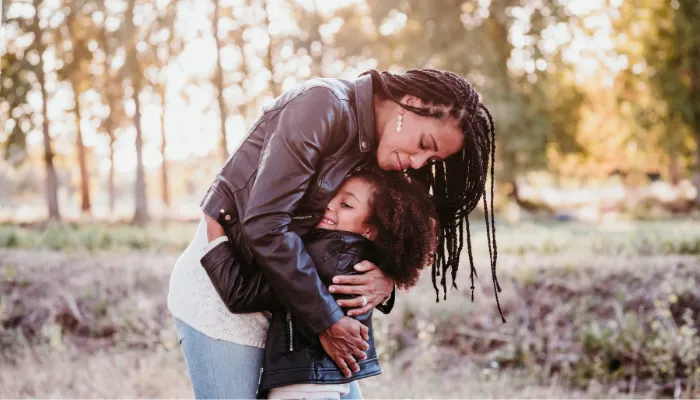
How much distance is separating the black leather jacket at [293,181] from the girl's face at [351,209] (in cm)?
6

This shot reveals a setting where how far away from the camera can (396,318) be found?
750 cm

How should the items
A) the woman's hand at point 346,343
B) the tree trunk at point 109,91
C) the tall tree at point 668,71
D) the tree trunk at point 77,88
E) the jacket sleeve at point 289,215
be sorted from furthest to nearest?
the tall tree at point 668,71 < the tree trunk at point 77,88 < the tree trunk at point 109,91 < the woman's hand at point 346,343 < the jacket sleeve at point 289,215

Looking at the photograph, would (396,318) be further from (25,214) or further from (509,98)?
(25,214)

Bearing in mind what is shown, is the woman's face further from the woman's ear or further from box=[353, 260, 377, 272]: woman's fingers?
box=[353, 260, 377, 272]: woman's fingers

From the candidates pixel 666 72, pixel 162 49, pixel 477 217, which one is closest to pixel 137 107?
pixel 162 49

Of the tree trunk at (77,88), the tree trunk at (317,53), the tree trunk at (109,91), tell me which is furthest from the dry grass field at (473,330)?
the tree trunk at (77,88)

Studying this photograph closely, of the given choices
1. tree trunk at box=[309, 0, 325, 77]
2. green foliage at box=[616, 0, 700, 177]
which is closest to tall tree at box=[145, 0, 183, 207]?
tree trunk at box=[309, 0, 325, 77]

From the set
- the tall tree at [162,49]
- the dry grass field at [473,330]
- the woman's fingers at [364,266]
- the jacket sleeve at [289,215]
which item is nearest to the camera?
the jacket sleeve at [289,215]

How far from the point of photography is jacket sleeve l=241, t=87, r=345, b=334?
7.11 feet

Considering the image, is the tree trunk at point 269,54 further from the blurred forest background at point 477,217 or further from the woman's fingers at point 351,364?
the woman's fingers at point 351,364

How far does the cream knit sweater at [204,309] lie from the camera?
2.35m

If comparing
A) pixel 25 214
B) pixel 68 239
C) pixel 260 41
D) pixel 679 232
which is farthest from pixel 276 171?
pixel 25 214

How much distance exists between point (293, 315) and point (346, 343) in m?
0.21

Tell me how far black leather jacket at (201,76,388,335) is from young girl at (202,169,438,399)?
2.4 inches
